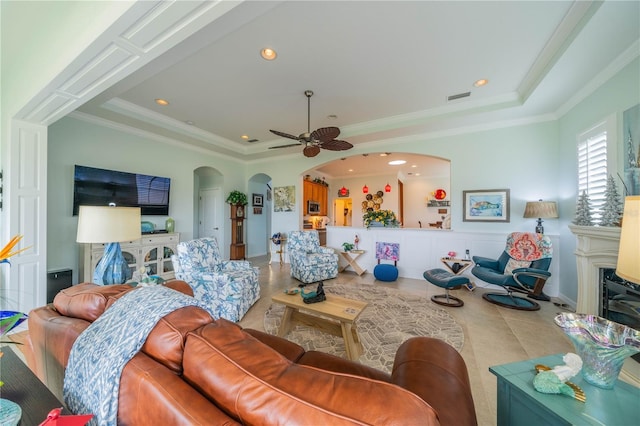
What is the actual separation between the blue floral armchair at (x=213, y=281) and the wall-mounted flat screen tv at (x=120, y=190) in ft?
6.25

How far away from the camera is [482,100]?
11.2ft

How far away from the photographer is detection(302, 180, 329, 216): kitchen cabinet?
702 centimetres

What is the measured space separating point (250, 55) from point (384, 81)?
163 centimetres

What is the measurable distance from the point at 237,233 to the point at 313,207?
2.51 metres

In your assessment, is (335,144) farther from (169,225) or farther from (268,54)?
(169,225)

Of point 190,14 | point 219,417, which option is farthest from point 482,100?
point 219,417

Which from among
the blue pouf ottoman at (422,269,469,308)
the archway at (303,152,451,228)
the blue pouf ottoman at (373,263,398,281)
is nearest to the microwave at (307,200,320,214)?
the archway at (303,152,451,228)

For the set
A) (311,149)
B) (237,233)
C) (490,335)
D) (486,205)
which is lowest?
(490,335)

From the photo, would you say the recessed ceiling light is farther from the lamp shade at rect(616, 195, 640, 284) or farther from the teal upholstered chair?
the teal upholstered chair

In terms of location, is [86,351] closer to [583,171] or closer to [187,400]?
[187,400]

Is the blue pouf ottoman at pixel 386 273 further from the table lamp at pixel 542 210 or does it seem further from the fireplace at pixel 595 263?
the fireplace at pixel 595 263

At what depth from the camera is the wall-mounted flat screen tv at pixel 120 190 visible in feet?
11.6

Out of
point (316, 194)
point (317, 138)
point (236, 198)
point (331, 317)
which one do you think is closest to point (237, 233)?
point (236, 198)

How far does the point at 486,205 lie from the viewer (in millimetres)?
3992
